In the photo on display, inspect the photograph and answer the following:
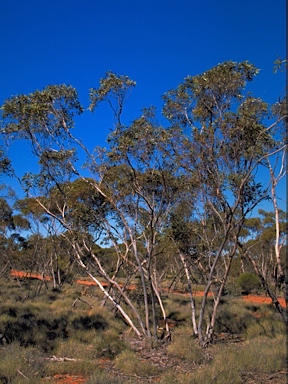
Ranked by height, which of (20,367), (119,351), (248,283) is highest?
(248,283)

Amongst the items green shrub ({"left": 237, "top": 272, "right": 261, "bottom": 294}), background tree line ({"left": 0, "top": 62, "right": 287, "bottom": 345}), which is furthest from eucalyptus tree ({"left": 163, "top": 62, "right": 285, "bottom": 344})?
green shrub ({"left": 237, "top": 272, "right": 261, "bottom": 294})

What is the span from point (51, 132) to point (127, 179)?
311cm

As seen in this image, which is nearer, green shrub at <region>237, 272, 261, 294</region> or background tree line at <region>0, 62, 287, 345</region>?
background tree line at <region>0, 62, 287, 345</region>

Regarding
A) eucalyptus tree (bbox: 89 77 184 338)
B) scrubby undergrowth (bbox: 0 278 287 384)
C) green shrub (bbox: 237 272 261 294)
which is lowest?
scrubby undergrowth (bbox: 0 278 287 384)

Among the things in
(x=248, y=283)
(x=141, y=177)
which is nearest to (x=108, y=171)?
(x=141, y=177)

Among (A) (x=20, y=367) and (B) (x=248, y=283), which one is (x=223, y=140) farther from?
(B) (x=248, y=283)

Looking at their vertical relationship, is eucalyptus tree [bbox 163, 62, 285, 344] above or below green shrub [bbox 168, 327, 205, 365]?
above

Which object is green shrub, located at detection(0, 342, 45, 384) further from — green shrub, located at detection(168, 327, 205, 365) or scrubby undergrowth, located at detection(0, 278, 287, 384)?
green shrub, located at detection(168, 327, 205, 365)

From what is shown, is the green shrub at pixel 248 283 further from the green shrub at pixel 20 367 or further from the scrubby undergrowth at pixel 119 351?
the green shrub at pixel 20 367

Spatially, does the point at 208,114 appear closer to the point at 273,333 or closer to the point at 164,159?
the point at 164,159

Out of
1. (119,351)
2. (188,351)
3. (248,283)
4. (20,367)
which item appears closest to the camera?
(20,367)

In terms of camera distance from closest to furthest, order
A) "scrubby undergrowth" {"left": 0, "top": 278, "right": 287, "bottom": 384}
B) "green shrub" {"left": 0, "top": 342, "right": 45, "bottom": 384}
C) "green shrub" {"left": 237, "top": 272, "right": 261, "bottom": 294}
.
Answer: "green shrub" {"left": 0, "top": 342, "right": 45, "bottom": 384}, "scrubby undergrowth" {"left": 0, "top": 278, "right": 287, "bottom": 384}, "green shrub" {"left": 237, "top": 272, "right": 261, "bottom": 294}

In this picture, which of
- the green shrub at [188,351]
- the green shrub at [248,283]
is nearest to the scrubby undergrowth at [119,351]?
the green shrub at [188,351]

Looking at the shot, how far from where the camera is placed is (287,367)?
326 inches
